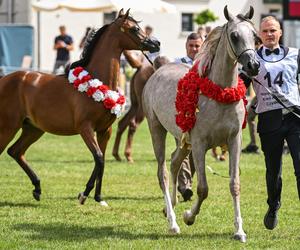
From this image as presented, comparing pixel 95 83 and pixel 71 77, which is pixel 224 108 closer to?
pixel 95 83

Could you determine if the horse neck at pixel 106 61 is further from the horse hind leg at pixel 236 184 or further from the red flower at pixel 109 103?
the horse hind leg at pixel 236 184

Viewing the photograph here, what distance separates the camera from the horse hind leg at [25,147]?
11180 millimetres

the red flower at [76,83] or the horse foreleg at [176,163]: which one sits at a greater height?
the red flower at [76,83]

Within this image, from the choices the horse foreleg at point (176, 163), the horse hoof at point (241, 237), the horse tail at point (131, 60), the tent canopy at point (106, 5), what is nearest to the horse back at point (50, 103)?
the horse foreleg at point (176, 163)

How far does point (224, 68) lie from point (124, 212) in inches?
104

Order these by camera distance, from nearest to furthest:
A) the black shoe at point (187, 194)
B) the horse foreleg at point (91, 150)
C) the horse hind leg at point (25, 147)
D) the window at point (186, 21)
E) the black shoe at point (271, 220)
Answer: the black shoe at point (271, 220) → the horse foreleg at point (91, 150) → the black shoe at point (187, 194) → the horse hind leg at point (25, 147) → the window at point (186, 21)

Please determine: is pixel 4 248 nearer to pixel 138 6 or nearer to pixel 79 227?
pixel 79 227

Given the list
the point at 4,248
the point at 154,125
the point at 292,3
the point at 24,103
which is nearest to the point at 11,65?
the point at 292,3

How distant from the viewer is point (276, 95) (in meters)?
8.36

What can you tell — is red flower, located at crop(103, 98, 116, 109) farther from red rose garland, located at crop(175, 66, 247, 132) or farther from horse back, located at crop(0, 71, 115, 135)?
red rose garland, located at crop(175, 66, 247, 132)

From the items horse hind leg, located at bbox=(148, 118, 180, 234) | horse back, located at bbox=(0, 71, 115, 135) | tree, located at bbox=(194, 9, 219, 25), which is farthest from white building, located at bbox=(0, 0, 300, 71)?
horse hind leg, located at bbox=(148, 118, 180, 234)

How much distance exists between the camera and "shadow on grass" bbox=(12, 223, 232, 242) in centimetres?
840

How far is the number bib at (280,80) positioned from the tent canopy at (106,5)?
14.0 meters

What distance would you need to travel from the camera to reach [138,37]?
35.6 ft
